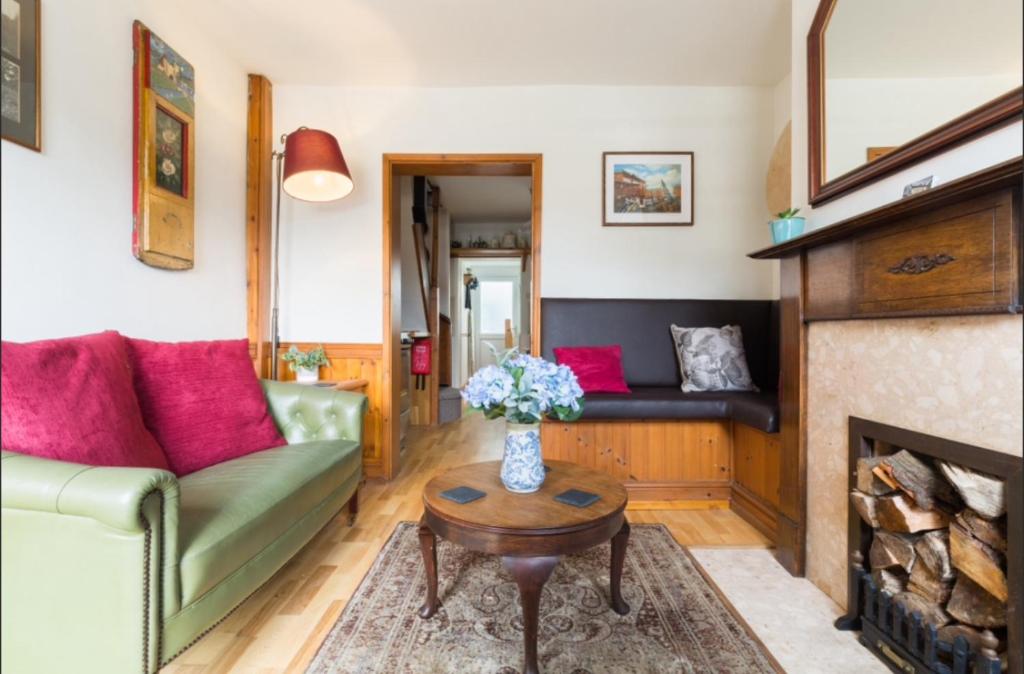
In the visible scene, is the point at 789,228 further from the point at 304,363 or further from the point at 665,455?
the point at 304,363

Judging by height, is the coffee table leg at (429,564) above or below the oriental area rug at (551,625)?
above

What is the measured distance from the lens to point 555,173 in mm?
2947

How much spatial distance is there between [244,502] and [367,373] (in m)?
1.64

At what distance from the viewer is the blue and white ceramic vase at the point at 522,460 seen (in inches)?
55.0

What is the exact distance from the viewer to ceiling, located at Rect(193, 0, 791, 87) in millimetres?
2215

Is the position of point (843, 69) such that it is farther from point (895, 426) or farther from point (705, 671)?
point (705, 671)

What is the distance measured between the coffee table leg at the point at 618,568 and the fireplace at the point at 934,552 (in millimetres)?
732

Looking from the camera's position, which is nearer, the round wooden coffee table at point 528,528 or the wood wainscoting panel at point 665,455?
the round wooden coffee table at point 528,528

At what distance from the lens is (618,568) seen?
4.93 ft

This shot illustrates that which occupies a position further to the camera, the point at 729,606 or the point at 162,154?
the point at 162,154

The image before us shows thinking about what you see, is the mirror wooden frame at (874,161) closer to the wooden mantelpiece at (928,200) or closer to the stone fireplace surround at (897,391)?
the wooden mantelpiece at (928,200)

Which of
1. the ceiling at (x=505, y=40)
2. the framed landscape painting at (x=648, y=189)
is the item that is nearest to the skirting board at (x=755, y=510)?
the framed landscape painting at (x=648, y=189)

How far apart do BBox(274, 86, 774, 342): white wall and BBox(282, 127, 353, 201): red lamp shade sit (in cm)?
46

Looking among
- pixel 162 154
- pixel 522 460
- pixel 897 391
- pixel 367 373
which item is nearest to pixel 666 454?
pixel 897 391
